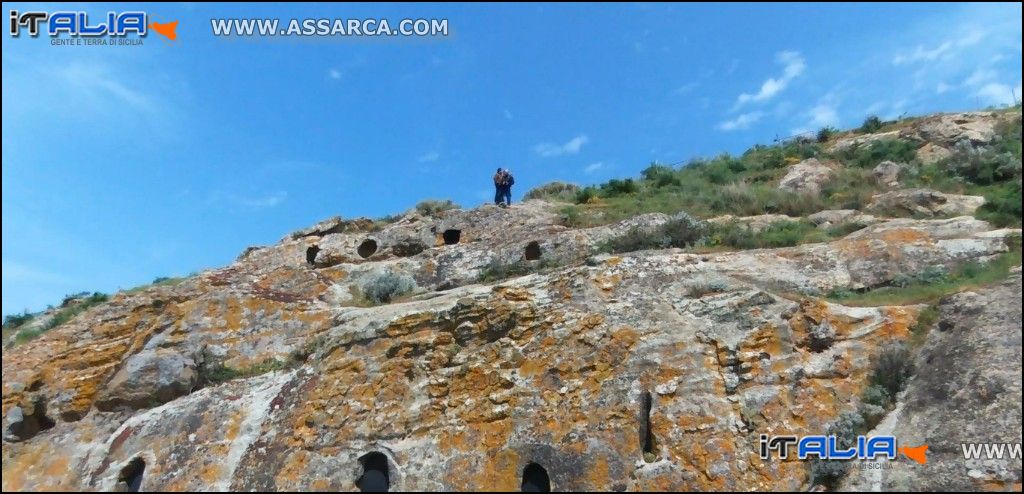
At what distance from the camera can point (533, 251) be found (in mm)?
16672

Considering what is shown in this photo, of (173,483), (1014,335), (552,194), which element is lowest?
(173,483)

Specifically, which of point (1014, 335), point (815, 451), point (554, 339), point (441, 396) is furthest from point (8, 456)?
point (1014, 335)

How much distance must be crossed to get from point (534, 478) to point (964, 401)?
18.7 feet

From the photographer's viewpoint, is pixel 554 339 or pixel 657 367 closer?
pixel 657 367

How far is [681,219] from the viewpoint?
1551 centimetres

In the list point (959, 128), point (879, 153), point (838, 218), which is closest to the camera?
point (838, 218)

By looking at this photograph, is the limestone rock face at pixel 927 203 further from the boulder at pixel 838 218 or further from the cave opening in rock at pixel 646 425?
the cave opening in rock at pixel 646 425

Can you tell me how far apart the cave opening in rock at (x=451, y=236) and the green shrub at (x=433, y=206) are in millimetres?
1828

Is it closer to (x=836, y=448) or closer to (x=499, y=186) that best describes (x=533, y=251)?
(x=499, y=186)

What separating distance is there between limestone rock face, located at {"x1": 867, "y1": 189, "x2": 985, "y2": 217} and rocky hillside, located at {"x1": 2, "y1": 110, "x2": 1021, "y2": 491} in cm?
5

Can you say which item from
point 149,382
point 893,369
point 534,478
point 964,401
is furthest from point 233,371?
point 964,401

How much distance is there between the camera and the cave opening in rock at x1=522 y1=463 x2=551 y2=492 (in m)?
9.86

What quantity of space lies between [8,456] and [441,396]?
7469 millimetres

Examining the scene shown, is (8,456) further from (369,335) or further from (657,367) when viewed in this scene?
(657,367)
